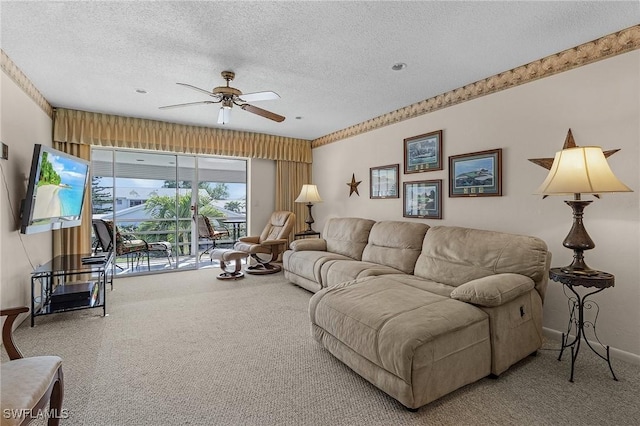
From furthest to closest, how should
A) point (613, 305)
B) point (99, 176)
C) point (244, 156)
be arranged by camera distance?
point (244, 156), point (99, 176), point (613, 305)

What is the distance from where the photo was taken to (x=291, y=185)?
6.18 metres

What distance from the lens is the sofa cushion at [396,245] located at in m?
3.39

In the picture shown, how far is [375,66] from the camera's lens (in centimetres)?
290

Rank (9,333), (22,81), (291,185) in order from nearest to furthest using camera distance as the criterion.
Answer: (9,333) < (22,81) < (291,185)

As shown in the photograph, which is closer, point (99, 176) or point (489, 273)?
point (489, 273)

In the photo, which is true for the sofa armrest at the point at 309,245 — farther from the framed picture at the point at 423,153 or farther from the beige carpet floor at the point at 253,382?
the framed picture at the point at 423,153

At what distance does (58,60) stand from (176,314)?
269 cm

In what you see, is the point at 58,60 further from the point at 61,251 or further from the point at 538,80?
the point at 538,80

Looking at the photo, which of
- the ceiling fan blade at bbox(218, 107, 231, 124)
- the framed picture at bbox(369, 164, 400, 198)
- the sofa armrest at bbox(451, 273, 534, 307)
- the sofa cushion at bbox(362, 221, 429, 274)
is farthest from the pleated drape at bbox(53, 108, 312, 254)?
the sofa armrest at bbox(451, 273, 534, 307)

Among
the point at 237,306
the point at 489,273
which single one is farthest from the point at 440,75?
the point at 237,306

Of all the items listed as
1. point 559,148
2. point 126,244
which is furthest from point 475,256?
Answer: point 126,244

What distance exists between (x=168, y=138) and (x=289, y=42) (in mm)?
3313

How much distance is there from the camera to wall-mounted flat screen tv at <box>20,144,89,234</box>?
109 inches

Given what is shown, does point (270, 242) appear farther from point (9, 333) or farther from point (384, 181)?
point (9, 333)
